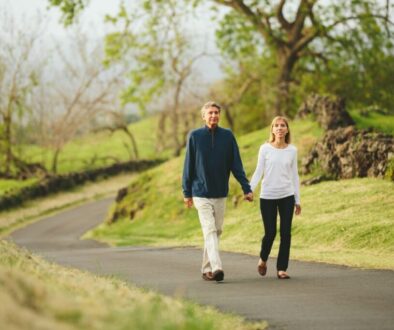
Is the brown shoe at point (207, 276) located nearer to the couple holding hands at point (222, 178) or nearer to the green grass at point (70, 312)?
the couple holding hands at point (222, 178)

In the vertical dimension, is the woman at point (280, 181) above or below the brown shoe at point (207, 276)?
above

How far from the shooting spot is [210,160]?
12953mm

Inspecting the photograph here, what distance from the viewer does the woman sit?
42.8 ft

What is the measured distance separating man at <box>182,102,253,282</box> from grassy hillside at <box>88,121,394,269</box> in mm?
3008

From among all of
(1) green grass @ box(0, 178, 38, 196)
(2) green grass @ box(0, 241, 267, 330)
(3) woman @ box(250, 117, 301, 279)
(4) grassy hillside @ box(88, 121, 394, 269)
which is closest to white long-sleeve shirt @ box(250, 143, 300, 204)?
(3) woman @ box(250, 117, 301, 279)

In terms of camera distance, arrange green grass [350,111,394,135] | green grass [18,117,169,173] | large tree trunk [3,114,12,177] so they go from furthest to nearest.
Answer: green grass [18,117,169,173], large tree trunk [3,114,12,177], green grass [350,111,394,135]

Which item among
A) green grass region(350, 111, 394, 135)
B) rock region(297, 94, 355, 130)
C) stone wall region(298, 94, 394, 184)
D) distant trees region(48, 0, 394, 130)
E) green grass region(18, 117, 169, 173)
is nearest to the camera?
stone wall region(298, 94, 394, 184)

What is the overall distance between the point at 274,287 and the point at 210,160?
6.87 ft

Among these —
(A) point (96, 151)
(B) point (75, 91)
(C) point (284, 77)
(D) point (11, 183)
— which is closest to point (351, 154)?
(C) point (284, 77)

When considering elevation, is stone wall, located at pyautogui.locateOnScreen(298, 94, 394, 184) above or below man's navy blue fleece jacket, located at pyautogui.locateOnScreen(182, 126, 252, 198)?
below

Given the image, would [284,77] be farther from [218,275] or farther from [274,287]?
[274,287]

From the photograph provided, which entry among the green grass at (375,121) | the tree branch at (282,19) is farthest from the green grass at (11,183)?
the green grass at (375,121)

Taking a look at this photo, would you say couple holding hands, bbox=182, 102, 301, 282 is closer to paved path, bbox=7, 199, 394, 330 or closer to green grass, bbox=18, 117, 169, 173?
paved path, bbox=7, 199, 394, 330

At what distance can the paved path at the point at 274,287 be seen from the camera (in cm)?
933
